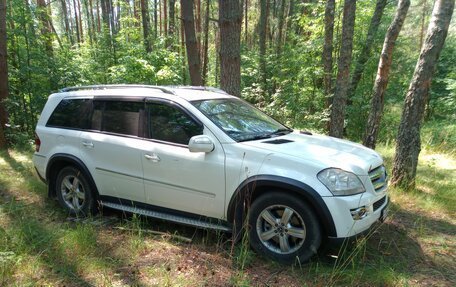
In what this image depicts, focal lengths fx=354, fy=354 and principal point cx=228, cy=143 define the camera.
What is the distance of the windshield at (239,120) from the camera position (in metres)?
4.31

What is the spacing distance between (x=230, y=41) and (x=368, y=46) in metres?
8.00

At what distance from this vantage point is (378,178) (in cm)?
403

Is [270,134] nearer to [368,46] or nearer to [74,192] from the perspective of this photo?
[74,192]

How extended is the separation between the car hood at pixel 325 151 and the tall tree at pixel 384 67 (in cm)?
409

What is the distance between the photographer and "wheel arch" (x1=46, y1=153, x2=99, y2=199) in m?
5.08

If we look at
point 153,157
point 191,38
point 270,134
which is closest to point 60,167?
point 153,157

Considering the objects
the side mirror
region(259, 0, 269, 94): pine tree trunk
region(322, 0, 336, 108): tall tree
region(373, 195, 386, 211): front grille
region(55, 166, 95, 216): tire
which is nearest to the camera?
region(373, 195, 386, 211): front grille

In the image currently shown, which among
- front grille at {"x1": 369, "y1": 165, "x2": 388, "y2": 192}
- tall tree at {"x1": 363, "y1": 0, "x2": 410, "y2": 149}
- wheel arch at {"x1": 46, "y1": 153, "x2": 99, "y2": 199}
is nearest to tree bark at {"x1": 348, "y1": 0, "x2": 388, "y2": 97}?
tall tree at {"x1": 363, "y1": 0, "x2": 410, "y2": 149}

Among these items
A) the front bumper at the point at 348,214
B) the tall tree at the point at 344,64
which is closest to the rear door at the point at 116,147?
the front bumper at the point at 348,214

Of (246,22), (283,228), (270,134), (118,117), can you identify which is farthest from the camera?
(246,22)

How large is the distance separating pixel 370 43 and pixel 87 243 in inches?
475

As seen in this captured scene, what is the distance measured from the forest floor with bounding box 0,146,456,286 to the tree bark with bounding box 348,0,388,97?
8.63 metres

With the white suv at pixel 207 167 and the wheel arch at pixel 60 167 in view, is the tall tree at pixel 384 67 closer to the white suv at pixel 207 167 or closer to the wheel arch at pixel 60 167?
the white suv at pixel 207 167

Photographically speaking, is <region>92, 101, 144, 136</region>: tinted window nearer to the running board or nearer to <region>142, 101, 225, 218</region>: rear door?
<region>142, 101, 225, 218</region>: rear door
